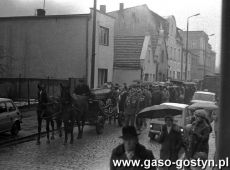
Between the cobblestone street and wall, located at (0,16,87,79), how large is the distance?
13320 mm

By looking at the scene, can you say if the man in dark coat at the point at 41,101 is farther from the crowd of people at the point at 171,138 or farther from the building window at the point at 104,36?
the building window at the point at 104,36

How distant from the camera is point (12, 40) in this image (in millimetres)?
29625

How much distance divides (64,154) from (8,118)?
3.62 m

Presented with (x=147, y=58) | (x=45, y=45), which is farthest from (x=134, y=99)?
(x=147, y=58)

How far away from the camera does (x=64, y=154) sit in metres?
11.6

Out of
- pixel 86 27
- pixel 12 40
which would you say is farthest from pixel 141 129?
pixel 12 40

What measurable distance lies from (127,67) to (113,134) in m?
19.9

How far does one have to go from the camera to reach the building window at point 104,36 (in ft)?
97.4

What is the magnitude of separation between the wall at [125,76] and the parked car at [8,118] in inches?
790

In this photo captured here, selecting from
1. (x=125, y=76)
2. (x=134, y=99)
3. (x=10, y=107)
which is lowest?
(x=10, y=107)

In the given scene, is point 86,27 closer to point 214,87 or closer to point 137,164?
point 214,87

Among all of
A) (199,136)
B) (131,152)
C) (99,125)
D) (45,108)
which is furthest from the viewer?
(99,125)

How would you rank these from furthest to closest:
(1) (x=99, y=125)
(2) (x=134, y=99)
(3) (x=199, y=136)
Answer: (2) (x=134, y=99), (1) (x=99, y=125), (3) (x=199, y=136)

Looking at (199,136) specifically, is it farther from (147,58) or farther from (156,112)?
(147,58)
